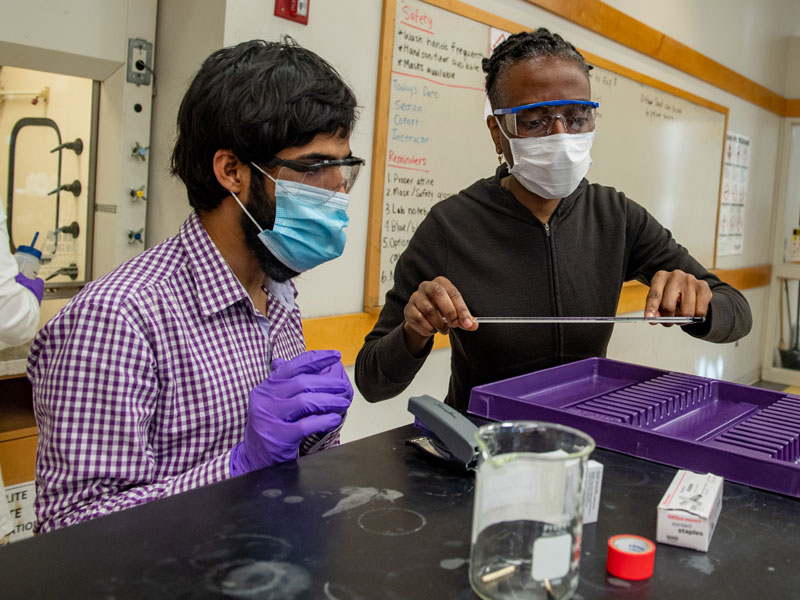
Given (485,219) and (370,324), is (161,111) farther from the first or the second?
(485,219)

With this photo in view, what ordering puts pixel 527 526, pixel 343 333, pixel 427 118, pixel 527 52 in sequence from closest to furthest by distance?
pixel 527 526 < pixel 527 52 < pixel 343 333 < pixel 427 118

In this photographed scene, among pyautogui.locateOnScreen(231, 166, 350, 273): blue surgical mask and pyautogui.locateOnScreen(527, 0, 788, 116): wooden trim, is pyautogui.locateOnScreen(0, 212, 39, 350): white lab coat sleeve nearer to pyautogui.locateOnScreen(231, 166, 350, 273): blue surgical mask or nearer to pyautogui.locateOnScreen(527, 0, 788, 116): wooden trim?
pyautogui.locateOnScreen(231, 166, 350, 273): blue surgical mask

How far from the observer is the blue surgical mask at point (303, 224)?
1.19 meters

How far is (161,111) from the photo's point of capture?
2180 millimetres

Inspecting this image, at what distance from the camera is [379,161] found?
247cm

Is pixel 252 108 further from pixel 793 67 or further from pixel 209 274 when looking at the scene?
pixel 793 67

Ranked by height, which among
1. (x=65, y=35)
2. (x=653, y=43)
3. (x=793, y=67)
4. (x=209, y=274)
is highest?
(x=793, y=67)

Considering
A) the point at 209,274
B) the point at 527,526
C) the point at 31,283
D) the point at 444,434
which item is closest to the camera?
the point at 527,526

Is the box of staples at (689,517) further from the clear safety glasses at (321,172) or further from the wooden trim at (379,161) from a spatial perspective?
the wooden trim at (379,161)

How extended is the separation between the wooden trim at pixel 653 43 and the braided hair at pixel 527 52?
1731mm

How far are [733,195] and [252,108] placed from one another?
4974mm

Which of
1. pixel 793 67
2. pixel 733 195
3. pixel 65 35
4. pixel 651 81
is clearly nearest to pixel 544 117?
pixel 65 35

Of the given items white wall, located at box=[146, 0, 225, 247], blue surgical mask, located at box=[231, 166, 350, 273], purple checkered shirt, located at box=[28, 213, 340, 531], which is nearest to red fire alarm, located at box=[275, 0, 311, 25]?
white wall, located at box=[146, 0, 225, 247]

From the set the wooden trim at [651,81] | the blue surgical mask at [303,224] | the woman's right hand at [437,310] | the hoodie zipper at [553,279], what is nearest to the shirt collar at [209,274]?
the blue surgical mask at [303,224]
